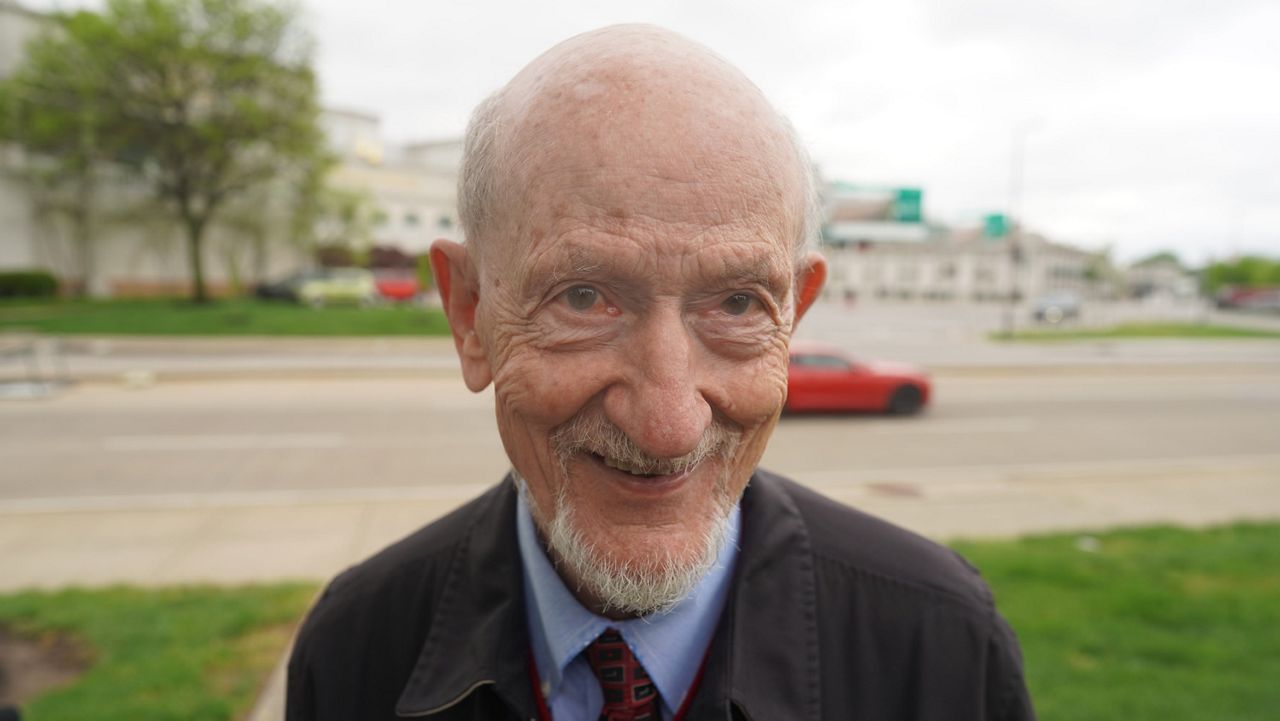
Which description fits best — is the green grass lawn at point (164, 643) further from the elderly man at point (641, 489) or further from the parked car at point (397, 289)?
the parked car at point (397, 289)

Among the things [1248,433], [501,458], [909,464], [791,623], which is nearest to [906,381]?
[909,464]

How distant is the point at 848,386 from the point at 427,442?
677cm

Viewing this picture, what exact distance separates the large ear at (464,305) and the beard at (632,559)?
25 cm

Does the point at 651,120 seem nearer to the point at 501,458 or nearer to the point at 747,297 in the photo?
the point at 747,297

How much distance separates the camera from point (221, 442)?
10.3m

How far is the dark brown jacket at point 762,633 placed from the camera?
49.4 inches

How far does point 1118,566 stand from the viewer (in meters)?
5.34

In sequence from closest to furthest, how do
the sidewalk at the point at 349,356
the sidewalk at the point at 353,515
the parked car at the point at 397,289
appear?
the sidewalk at the point at 353,515, the sidewalk at the point at 349,356, the parked car at the point at 397,289

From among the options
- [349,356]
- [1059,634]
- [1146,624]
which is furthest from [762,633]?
[349,356]

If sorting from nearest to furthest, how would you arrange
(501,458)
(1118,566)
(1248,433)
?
(1118,566) → (501,458) → (1248,433)

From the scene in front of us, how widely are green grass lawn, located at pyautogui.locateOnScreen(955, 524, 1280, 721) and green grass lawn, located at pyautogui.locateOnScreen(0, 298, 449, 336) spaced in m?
19.2

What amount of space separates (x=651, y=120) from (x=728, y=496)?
1.90 ft

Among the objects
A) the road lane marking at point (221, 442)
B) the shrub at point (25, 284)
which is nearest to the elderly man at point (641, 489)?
the road lane marking at point (221, 442)

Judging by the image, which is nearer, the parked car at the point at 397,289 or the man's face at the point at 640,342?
the man's face at the point at 640,342
